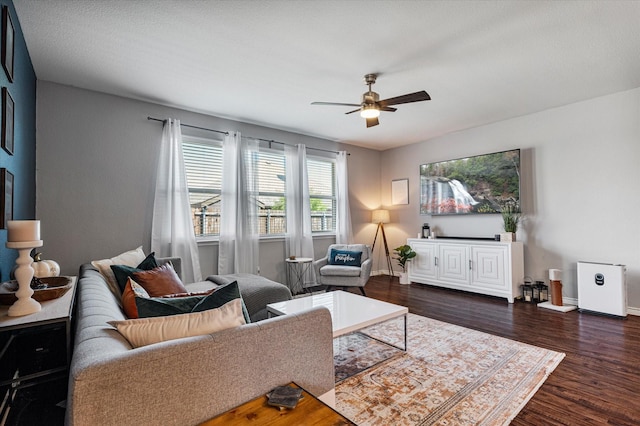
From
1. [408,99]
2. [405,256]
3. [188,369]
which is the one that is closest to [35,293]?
[188,369]

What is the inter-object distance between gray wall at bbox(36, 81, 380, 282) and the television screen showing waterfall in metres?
3.95

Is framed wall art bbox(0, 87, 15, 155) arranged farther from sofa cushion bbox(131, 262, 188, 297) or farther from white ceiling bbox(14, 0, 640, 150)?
sofa cushion bbox(131, 262, 188, 297)

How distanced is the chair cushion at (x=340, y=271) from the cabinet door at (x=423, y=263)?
147 centimetres

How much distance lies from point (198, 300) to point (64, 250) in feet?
8.99

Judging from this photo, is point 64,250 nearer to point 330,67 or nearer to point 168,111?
point 168,111

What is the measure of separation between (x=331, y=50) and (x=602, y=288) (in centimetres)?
399

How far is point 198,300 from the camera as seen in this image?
4.81ft

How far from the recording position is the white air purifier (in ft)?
11.1

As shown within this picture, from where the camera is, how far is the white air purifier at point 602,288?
134 inches

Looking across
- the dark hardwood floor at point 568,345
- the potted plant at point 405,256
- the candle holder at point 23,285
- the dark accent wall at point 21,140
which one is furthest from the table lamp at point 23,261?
the potted plant at point 405,256

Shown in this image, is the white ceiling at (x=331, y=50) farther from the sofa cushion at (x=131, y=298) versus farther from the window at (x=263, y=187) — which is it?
the sofa cushion at (x=131, y=298)

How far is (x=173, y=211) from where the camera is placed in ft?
12.4

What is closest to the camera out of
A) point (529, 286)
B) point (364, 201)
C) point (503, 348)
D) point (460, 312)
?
point (503, 348)

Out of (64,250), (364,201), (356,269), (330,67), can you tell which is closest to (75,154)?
(64,250)
